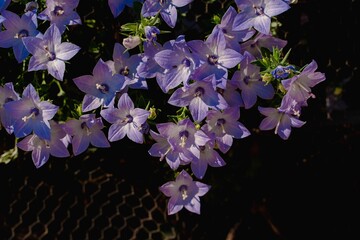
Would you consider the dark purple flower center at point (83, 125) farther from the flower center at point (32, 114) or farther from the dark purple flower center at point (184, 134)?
the dark purple flower center at point (184, 134)

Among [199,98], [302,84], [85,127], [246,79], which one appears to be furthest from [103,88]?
[302,84]

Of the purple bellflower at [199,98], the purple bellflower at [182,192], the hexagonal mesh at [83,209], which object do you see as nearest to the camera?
the purple bellflower at [199,98]

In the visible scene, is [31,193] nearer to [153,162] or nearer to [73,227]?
[73,227]

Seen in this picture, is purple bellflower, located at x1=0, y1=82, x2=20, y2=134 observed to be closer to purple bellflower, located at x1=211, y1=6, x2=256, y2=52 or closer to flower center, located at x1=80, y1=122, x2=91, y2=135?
flower center, located at x1=80, y1=122, x2=91, y2=135

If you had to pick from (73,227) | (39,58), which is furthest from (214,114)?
(73,227)

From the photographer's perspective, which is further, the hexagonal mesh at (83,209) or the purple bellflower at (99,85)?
the hexagonal mesh at (83,209)

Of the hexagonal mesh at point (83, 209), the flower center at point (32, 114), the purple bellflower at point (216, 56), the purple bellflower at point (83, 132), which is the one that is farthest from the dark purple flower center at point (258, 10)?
the hexagonal mesh at point (83, 209)
